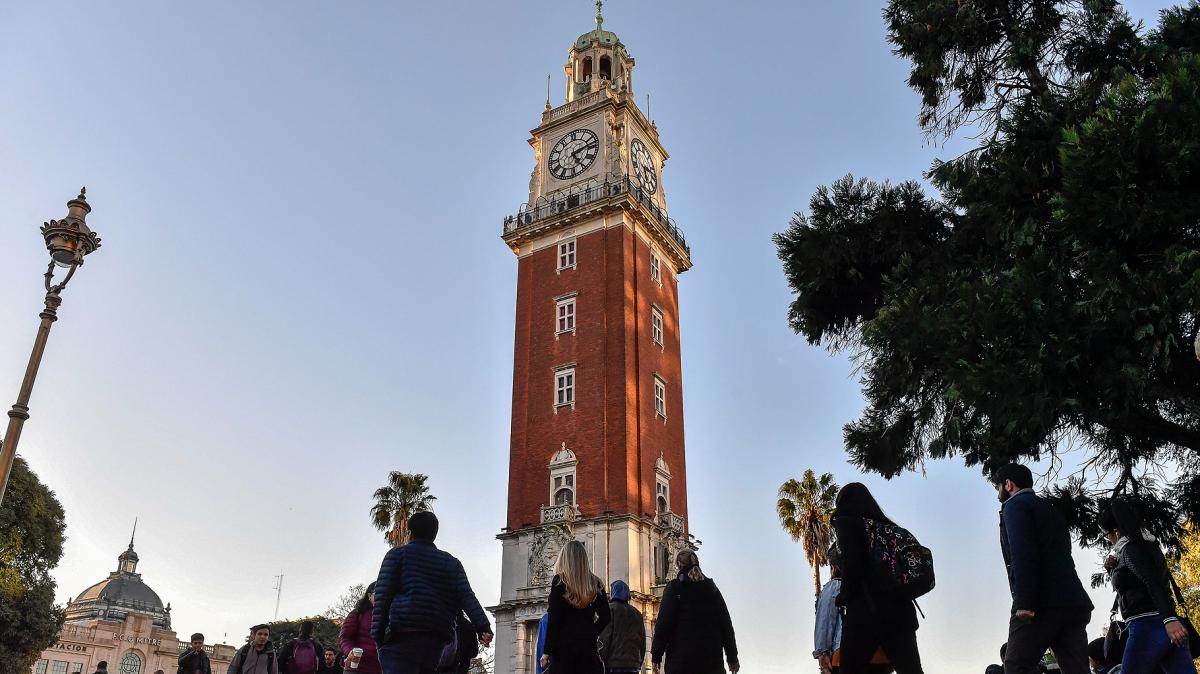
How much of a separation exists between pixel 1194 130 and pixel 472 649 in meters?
9.81

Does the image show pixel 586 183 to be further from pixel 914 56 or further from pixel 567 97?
pixel 914 56

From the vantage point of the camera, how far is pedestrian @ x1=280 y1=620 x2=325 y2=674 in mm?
11602

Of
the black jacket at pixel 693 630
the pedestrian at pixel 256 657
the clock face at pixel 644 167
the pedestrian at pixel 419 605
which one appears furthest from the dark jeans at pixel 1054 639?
the clock face at pixel 644 167

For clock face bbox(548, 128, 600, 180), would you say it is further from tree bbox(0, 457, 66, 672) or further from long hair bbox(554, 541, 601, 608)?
long hair bbox(554, 541, 601, 608)

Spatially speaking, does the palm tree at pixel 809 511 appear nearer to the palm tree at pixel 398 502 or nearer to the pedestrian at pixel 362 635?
the palm tree at pixel 398 502

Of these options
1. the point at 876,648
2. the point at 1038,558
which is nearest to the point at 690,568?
the point at 876,648

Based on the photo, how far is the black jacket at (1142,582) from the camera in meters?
6.57

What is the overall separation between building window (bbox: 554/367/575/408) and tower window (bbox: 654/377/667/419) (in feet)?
12.9

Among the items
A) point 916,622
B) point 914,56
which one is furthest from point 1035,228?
point 916,622

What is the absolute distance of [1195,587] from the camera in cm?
2912

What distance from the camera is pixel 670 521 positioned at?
37969 mm

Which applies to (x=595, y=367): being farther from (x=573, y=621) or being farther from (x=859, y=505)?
(x=859, y=505)

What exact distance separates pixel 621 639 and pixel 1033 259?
7446 mm

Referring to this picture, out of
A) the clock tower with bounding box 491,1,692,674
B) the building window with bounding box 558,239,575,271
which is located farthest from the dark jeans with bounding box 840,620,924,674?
the building window with bounding box 558,239,575,271
